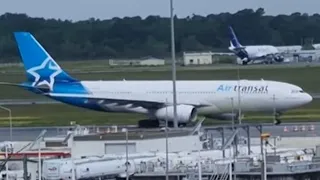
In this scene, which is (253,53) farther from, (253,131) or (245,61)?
(253,131)

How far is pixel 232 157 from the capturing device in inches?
1800

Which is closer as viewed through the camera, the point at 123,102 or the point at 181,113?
the point at 181,113

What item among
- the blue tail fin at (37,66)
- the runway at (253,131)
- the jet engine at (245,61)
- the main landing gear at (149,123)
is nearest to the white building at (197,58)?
the jet engine at (245,61)

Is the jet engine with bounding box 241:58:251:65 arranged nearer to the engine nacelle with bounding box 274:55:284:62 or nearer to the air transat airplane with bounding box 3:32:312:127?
the engine nacelle with bounding box 274:55:284:62

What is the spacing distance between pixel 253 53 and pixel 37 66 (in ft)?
328

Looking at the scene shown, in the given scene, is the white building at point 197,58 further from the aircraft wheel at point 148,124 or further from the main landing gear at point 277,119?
the aircraft wheel at point 148,124

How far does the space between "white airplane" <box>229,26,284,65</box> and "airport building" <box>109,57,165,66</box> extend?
1052 centimetres

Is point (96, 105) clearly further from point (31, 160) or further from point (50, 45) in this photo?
point (50, 45)

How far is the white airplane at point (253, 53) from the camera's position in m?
177

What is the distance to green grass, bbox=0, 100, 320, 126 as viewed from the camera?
3142 inches

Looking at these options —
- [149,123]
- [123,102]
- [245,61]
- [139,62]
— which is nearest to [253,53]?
[245,61]

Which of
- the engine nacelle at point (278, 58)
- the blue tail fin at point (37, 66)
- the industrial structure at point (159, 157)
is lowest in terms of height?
the industrial structure at point (159, 157)

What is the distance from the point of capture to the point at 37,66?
8200cm

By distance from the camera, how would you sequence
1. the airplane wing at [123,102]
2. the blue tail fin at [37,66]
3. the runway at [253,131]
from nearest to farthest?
1. the runway at [253,131]
2. the airplane wing at [123,102]
3. the blue tail fin at [37,66]
